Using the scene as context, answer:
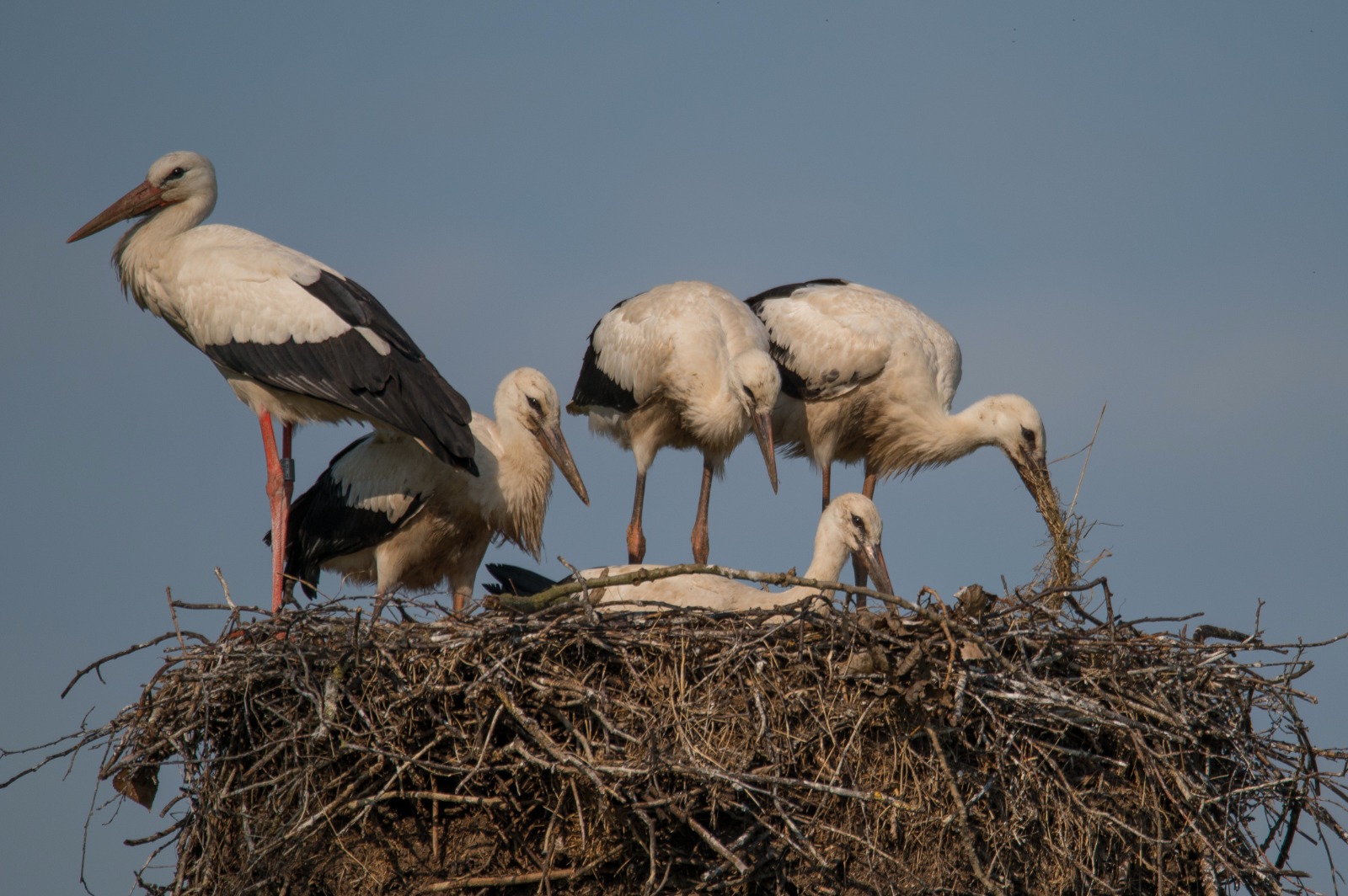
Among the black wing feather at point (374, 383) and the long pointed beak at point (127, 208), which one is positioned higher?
the long pointed beak at point (127, 208)

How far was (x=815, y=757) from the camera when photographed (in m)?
5.59

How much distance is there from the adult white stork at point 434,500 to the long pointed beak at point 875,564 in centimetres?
164

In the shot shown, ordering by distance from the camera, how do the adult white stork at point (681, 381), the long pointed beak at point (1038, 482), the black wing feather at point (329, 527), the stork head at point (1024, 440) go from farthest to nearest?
1. the stork head at point (1024, 440)
2. the long pointed beak at point (1038, 482)
3. the adult white stork at point (681, 381)
4. the black wing feather at point (329, 527)

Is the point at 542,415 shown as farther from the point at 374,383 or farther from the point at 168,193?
the point at 168,193

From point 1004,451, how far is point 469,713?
4.29 meters

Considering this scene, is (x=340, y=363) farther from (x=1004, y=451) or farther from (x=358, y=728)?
(x=1004, y=451)

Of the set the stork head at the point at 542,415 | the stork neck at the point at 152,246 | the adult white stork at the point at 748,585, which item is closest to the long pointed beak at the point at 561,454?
the stork head at the point at 542,415

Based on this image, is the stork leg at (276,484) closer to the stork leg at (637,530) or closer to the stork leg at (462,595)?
the stork leg at (462,595)

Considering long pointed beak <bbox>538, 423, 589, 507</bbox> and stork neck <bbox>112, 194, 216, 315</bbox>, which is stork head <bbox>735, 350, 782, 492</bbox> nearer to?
long pointed beak <bbox>538, 423, 589, 507</bbox>

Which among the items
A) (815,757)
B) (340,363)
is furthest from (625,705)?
(340,363)

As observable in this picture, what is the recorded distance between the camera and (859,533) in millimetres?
6910

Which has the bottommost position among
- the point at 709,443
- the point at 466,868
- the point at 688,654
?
the point at 466,868

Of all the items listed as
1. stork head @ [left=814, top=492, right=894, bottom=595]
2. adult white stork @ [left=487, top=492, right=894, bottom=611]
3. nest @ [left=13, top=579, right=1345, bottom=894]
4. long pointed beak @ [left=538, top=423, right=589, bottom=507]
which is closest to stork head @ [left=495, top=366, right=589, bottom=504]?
long pointed beak @ [left=538, top=423, right=589, bottom=507]

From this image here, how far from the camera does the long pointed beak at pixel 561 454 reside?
26.2 ft
